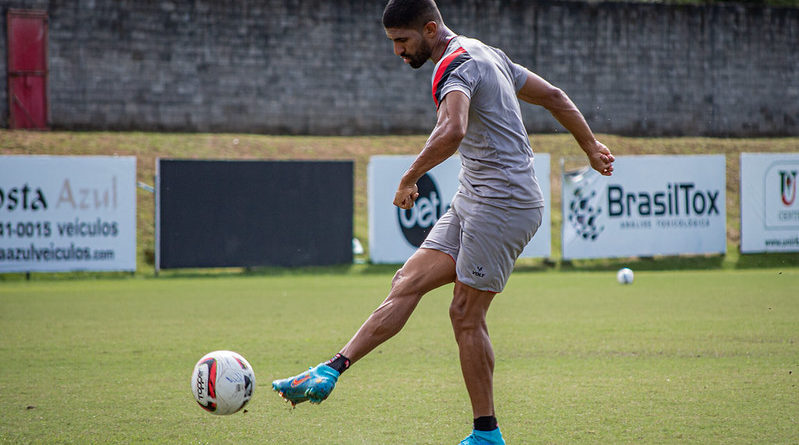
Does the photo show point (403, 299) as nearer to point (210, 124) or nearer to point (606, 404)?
point (606, 404)

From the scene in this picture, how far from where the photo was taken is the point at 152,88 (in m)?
32.2

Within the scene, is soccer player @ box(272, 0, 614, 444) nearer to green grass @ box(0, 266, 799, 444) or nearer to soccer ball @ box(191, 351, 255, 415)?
green grass @ box(0, 266, 799, 444)

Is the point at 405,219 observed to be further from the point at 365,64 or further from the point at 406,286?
the point at 365,64

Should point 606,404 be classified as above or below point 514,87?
below

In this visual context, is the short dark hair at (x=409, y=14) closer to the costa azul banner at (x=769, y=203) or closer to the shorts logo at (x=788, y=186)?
the costa azul banner at (x=769, y=203)

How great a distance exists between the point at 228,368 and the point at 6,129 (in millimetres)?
27923

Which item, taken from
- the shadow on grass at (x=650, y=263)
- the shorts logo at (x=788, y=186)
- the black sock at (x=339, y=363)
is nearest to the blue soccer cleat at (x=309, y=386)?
the black sock at (x=339, y=363)

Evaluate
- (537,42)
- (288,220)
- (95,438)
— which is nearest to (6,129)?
(288,220)

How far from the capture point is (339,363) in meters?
4.70

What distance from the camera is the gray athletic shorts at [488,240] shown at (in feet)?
16.0

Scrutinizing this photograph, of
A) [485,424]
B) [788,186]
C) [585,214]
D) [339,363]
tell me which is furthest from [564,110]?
[788,186]

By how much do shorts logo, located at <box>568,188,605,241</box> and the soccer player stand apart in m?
14.9

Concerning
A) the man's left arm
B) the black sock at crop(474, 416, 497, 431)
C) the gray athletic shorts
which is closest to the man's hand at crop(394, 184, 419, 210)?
the man's left arm

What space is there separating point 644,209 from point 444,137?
16167 mm
